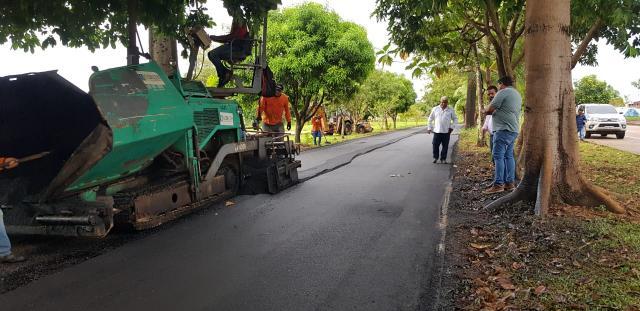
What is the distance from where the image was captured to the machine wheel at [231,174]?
25.1ft

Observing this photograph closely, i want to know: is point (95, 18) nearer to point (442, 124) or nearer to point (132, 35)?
point (132, 35)

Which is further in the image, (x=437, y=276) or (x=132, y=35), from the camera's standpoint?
(x=132, y=35)

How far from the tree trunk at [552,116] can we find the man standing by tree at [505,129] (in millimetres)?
1338

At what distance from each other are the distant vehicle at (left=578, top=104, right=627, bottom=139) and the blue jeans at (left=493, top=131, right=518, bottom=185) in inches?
721

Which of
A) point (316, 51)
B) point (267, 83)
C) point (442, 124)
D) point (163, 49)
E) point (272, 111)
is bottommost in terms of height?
point (442, 124)

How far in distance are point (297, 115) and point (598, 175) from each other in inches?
543

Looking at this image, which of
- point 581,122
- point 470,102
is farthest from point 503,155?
point 470,102

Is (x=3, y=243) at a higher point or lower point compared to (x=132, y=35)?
lower

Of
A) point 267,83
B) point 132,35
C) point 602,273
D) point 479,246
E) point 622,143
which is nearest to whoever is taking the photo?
point 602,273

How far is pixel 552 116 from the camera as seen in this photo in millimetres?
6199

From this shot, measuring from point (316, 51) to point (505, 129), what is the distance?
11.9 m

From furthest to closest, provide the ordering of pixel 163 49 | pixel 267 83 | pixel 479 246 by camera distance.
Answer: pixel 163 49 → pixel 267 83 → pixel 479 246

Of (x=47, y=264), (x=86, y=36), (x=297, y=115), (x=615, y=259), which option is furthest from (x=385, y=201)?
(x=297, y=115)

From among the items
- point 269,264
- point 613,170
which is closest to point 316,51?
point 613,170
